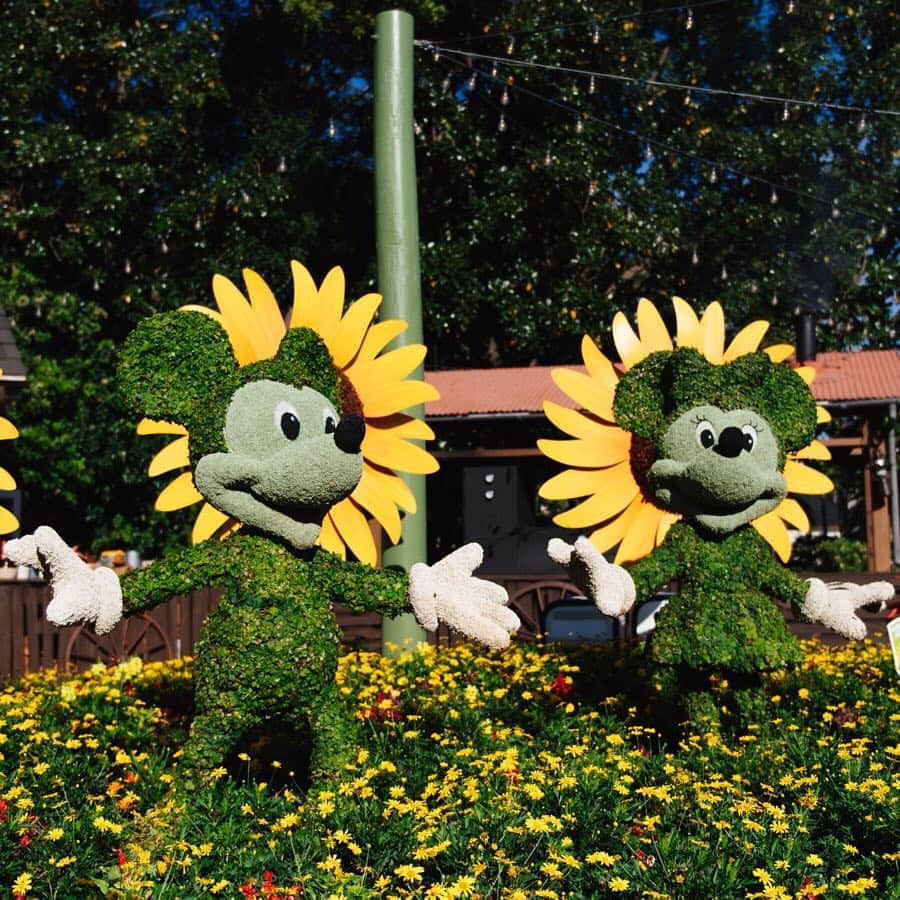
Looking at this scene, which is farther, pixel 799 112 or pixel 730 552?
pixel 799 112

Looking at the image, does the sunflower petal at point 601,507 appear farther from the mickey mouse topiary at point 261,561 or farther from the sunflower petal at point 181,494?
the sunflower petal at point 181,494

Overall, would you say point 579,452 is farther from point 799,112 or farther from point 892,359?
point 799,112

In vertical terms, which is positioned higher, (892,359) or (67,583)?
(892,359)

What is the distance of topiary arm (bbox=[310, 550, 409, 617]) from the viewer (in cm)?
423

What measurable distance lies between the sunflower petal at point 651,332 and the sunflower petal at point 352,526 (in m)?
1.66

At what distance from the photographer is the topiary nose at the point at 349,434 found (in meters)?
3.93

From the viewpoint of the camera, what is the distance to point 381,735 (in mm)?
4648

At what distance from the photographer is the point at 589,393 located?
532 cm

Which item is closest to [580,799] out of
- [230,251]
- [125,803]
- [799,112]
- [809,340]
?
[125,803]

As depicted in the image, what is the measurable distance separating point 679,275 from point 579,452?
11.2 metres

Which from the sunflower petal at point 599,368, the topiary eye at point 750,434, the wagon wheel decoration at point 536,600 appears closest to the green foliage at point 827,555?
the wagon wheel decoration at point 536,600

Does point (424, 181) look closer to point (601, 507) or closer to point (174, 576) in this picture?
point (601, 507)

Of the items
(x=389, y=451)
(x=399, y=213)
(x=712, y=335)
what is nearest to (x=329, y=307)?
(x=389, y=451)

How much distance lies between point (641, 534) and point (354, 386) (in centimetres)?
154
